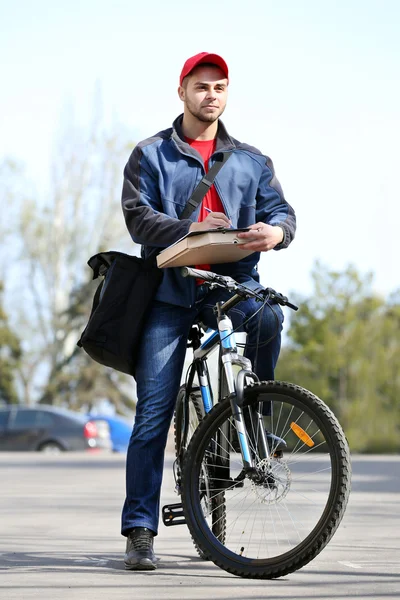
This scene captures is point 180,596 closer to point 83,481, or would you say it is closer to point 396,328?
point 83,481

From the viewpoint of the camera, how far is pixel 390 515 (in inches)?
309

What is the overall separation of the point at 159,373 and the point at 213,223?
0.70 meters

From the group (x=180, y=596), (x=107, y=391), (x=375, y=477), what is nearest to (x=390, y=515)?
(x=180, y=596)

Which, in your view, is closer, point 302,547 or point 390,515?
point 302,547

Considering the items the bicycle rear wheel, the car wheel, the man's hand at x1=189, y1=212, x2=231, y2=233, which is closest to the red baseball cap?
the man's hand at x1=189, y1=212, x2=231, y2=233

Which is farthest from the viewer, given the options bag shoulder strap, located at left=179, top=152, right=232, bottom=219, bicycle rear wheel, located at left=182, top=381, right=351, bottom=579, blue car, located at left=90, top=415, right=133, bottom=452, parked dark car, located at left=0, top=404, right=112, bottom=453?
blue car, located at left=90, top=415, right=133, bottom=452

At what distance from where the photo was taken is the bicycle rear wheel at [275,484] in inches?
172

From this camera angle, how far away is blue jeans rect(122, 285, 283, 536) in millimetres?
4977

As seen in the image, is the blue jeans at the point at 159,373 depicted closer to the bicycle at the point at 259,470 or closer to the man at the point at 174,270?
the man at the point at 174,270

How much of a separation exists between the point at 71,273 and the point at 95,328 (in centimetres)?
4424

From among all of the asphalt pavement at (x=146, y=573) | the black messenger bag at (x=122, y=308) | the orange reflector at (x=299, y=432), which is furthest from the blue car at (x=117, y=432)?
the orange reflector at (x=299, y=432)

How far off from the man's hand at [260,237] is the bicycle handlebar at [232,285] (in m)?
0.14

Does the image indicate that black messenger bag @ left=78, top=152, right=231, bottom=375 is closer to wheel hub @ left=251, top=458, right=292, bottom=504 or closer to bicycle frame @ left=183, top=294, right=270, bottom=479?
bicycle frame @ left=183, top=294, right=270, bottom=479

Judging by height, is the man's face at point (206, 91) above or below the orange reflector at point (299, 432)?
above
